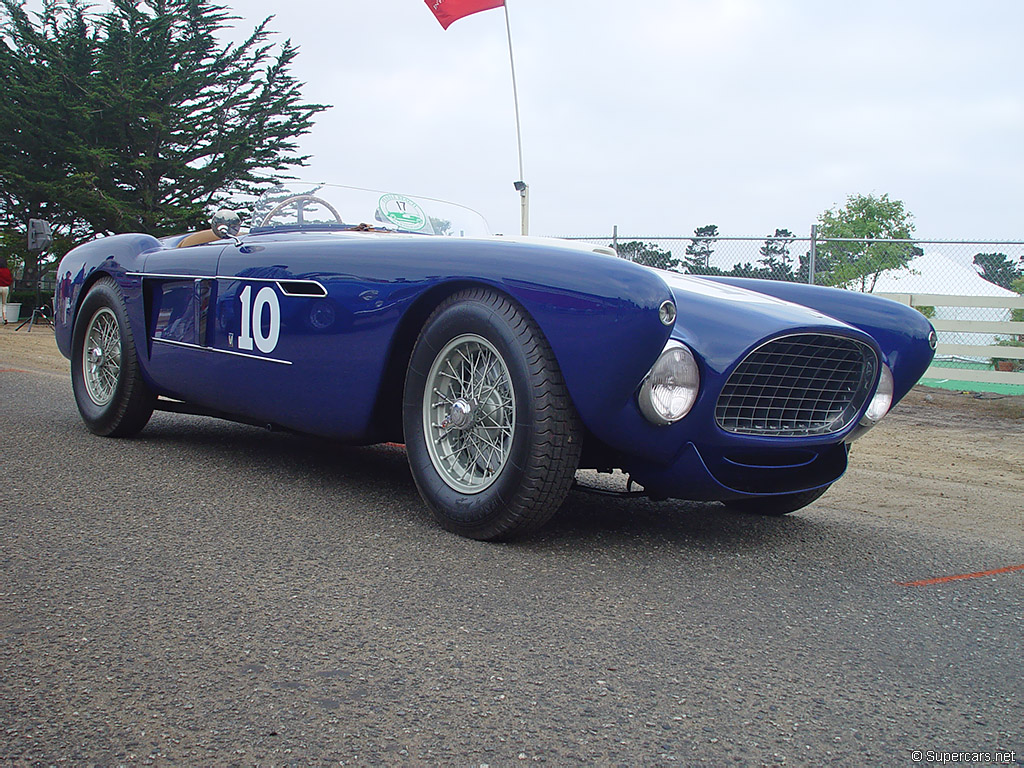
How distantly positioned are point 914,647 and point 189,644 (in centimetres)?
160

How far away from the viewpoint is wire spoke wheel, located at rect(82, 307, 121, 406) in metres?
4.58

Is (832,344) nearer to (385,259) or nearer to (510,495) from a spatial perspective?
(510,495)

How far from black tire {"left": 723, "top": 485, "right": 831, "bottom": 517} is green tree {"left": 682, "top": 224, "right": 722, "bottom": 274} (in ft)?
20.5

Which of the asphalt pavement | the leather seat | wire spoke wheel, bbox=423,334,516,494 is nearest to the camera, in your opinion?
the asphalt pavement

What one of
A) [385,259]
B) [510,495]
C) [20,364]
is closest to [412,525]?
[510,495]

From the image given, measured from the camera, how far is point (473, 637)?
6.68 ft

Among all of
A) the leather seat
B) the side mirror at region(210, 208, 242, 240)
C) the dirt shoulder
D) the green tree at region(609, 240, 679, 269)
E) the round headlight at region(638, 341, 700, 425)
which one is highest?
the side mirror at region(210, 208, 242, 240)

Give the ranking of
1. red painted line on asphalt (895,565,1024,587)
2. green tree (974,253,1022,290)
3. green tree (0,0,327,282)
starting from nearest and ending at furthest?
red painted line on asphalt (895,565,1024,587)
green tree (974,253,1022,290)
green tree (0,0,327,282)

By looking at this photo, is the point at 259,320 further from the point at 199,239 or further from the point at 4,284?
the point at 4,284

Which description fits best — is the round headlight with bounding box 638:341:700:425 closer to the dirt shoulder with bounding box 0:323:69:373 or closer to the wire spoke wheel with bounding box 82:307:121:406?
the wire spoke wheel with bounding box 82:307:121:406

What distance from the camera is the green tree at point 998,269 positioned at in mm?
9375

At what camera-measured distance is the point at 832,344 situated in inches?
116

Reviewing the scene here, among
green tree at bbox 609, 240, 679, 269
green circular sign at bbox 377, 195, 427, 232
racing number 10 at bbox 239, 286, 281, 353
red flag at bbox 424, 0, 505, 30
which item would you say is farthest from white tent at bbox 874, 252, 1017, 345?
racing number 10 at bbox 239, 286, 281, 353

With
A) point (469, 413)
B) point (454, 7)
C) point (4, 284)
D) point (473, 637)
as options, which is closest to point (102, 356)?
point (469, 413)
